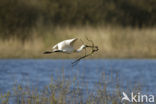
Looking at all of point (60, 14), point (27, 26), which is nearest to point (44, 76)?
point (27, 26)

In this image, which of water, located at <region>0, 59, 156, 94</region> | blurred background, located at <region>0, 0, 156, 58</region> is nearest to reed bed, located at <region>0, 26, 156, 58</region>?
blurred background, located at <region>0, 0, 156, 58</region>

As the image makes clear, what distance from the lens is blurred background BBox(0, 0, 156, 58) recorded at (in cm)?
1794

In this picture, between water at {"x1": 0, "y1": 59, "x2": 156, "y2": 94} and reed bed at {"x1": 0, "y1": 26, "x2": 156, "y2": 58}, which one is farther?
reed bed at {"x1": 0, "y1": 26, "x2": 156, "y2": 58}

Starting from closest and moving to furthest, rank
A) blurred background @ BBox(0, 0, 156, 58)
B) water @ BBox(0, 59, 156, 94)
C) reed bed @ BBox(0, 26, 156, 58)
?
1. water @ BBox(0, 59, 156, 94)
2. reed bed @ BBox(0, 26, 156, 58)
3. blurred background @ BBox(0, 0, 156, 58)

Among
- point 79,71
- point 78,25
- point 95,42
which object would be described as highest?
point 78,25

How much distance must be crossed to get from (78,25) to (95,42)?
107 inches

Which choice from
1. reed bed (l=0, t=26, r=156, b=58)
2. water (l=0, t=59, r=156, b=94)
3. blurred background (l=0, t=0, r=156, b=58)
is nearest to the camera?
water (l=0, t=59, r=156, b=94)

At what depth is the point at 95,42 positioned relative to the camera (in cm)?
1756

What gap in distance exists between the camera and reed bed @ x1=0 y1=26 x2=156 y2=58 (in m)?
17.7

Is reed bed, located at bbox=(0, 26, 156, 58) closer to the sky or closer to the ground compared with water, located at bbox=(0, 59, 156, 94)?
closer to the sky

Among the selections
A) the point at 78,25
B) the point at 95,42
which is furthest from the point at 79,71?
the point at 78,25

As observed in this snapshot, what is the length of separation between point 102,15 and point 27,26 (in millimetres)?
3758

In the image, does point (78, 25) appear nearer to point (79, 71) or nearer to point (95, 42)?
point (95, 42)

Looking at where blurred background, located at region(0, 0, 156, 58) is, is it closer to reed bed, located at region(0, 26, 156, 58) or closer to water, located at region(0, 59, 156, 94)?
reed bed, located at region(0, 26, 156, 58)
